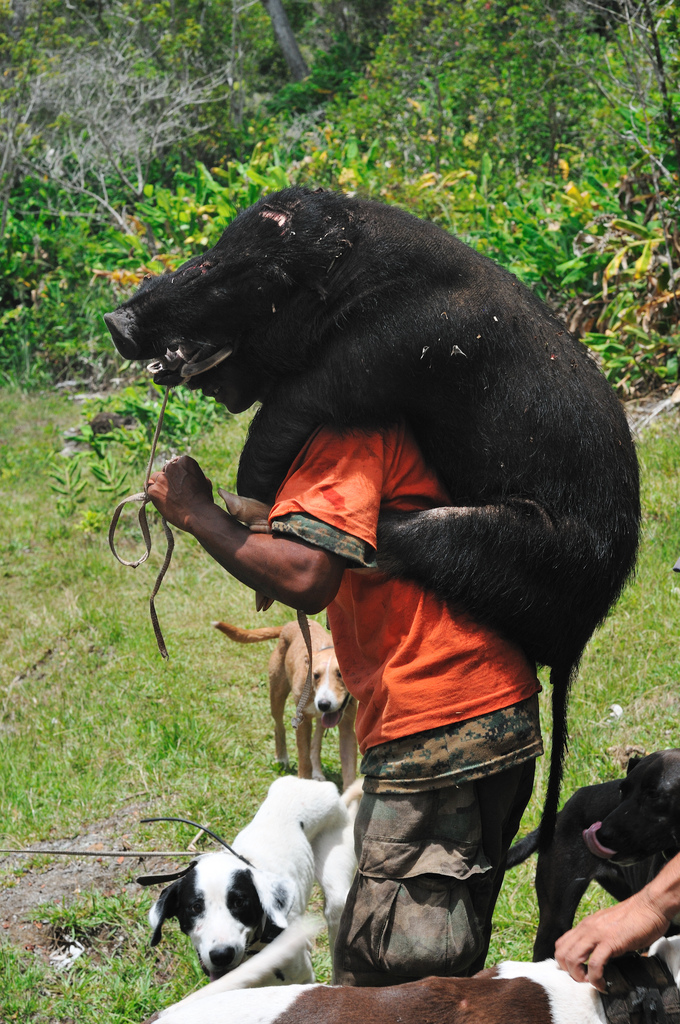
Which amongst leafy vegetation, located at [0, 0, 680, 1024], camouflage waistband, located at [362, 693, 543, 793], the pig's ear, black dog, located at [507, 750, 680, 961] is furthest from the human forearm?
leafy vegetation, located at [0, 0, 680, 1024]

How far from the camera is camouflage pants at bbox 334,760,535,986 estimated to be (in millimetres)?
2059

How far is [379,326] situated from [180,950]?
99.7 inches

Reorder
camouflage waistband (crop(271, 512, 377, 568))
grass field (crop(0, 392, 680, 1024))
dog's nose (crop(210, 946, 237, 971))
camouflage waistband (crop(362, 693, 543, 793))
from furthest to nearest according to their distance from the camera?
grass field (crop(0, 392, 680, 1024))
dog's nose (crop(210, 946, 237, 971))
camouflage waistband (crop(362, 693, 543, 793))
camouflage waistband (crop(271, 512, 377, 568))

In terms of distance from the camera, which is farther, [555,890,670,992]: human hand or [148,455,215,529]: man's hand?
[148,455,215,529]: man's hand

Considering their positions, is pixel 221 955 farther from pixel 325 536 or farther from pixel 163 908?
pixel 325 536

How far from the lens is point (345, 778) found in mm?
4535

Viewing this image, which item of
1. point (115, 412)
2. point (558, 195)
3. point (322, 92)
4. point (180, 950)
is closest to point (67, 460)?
point (115, 412)

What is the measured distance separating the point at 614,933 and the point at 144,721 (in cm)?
353

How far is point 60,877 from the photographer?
3934mm

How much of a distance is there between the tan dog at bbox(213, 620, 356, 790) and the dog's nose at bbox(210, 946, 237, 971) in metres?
1.50

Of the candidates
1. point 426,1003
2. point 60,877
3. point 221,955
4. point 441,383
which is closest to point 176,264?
point 60,877

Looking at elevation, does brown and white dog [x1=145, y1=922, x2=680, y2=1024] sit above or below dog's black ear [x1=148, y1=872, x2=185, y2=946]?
above

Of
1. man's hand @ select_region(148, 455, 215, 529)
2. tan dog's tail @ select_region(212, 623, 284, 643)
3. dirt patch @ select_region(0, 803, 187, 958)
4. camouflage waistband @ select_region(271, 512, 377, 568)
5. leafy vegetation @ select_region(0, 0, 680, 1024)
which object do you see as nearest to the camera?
camouflage waistband @ select_region(271, 512, 377, 568)

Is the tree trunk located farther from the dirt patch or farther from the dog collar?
the dog collar
